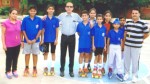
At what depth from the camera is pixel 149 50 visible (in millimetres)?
12609

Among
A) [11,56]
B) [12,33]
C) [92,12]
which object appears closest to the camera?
[12,33]

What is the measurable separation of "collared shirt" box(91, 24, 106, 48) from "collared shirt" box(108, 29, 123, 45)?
17cm

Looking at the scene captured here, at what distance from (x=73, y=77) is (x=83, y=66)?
15.5 inches

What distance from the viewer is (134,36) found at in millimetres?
7543

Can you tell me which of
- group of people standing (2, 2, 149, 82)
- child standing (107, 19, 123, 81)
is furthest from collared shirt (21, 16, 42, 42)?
child standing (107, 19, 123, 81)

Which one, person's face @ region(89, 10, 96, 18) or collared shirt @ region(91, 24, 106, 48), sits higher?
person's face @ region(89, 10, 96, 18)

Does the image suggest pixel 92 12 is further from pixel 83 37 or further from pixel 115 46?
pixel 115 46

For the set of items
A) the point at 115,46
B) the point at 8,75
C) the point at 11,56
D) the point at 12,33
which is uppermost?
the point at 12,33

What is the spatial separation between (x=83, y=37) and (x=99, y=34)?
0.38m

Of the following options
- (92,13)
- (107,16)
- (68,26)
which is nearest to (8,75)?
(68,26)

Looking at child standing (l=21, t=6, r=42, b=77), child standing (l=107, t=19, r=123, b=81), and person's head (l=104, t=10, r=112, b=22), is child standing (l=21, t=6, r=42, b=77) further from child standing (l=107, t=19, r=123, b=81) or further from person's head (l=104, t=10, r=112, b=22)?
child standing (l=107, t=19, r=123, b=81)

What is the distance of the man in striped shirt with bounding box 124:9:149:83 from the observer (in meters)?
7.51

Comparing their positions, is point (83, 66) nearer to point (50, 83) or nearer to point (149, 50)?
point (50, 83)

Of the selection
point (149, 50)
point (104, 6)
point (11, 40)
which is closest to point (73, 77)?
point (11, 40)
